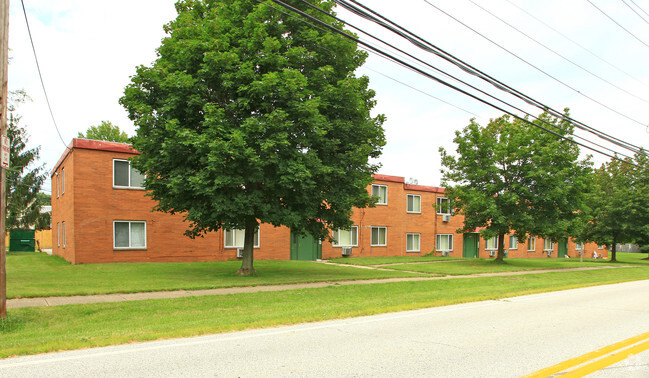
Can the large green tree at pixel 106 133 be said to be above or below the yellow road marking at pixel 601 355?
above

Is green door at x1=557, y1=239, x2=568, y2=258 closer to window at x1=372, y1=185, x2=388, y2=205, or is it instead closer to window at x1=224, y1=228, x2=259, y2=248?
window at x1=372, y1=185, x2=388, y2=205

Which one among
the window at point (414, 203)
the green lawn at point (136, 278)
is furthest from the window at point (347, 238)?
the green lawn at point (136, 278)

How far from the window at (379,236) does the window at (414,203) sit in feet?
10.1

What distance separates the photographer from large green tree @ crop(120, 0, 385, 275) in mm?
13367

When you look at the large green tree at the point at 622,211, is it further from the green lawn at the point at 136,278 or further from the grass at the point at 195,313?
the grass at the point at 195,313

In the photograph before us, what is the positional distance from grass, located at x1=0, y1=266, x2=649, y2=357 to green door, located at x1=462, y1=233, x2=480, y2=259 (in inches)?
974

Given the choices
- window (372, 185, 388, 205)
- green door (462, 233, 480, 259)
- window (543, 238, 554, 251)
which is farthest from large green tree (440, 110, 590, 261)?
window (543, 238, 554, 251)

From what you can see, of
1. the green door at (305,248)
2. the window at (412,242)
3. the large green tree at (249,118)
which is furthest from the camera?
the window at (412,242)

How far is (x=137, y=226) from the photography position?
72.2ft

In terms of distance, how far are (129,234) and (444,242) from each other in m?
24.0

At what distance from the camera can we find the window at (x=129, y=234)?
2144 centimetres

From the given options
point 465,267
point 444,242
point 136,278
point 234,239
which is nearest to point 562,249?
point 444,242

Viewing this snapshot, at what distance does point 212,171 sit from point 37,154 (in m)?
31.3

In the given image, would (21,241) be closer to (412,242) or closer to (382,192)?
(382,192)
